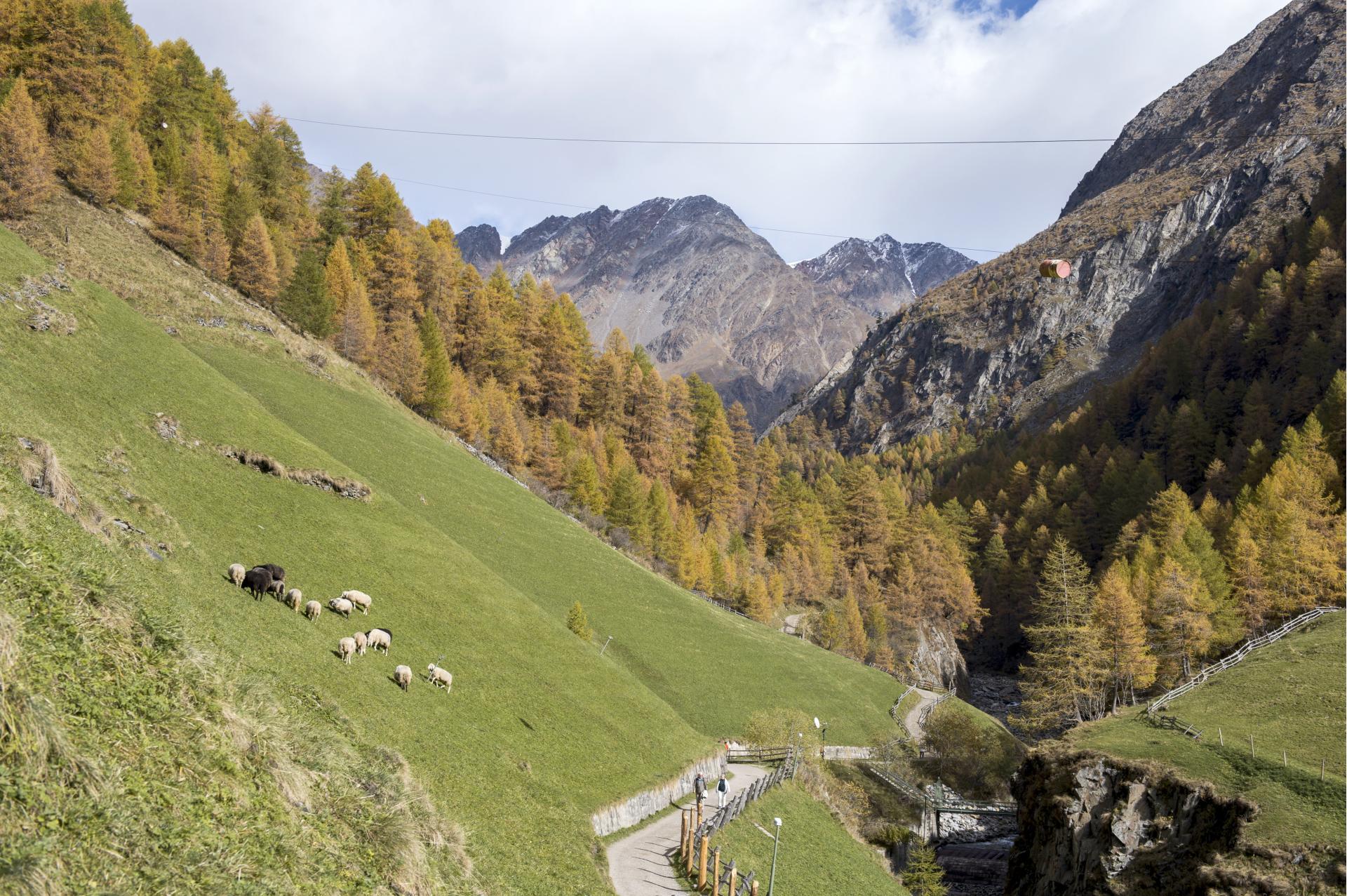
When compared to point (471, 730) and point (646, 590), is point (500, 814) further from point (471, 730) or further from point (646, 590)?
point (646, 590)

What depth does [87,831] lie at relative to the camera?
6.99 metres

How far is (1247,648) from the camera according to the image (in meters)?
59.3

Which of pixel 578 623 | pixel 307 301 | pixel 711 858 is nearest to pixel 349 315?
pixel 307 301

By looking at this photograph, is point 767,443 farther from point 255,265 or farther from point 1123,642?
point 255,265

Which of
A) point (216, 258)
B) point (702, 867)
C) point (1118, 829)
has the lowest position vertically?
point (1118, 829)

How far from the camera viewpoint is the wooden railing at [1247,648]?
51.1 metres

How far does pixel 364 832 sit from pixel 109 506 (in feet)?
54.6

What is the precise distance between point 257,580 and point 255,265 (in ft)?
182

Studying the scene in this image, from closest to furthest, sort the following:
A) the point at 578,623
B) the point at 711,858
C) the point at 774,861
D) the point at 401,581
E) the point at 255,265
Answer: the point at 774,861 → the point at 711,858 → the point at 401,581 → the point at 578,623 → the point at 255,265

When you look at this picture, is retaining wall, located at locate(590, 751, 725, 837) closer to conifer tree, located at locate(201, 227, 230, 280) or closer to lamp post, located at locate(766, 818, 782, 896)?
lamp post, located at locate(766, 818, 782, 896)

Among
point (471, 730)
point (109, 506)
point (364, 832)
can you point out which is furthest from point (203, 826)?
point (109, 506)

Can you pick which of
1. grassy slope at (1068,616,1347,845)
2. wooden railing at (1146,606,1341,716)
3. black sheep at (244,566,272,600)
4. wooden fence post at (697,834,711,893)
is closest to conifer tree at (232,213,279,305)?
black sheep at (244,566,272,600)

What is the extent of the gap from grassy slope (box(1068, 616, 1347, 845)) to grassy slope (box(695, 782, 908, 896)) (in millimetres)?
14686

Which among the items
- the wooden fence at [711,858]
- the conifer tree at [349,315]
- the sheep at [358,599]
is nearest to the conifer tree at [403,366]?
the conifer tree at [349,315]
